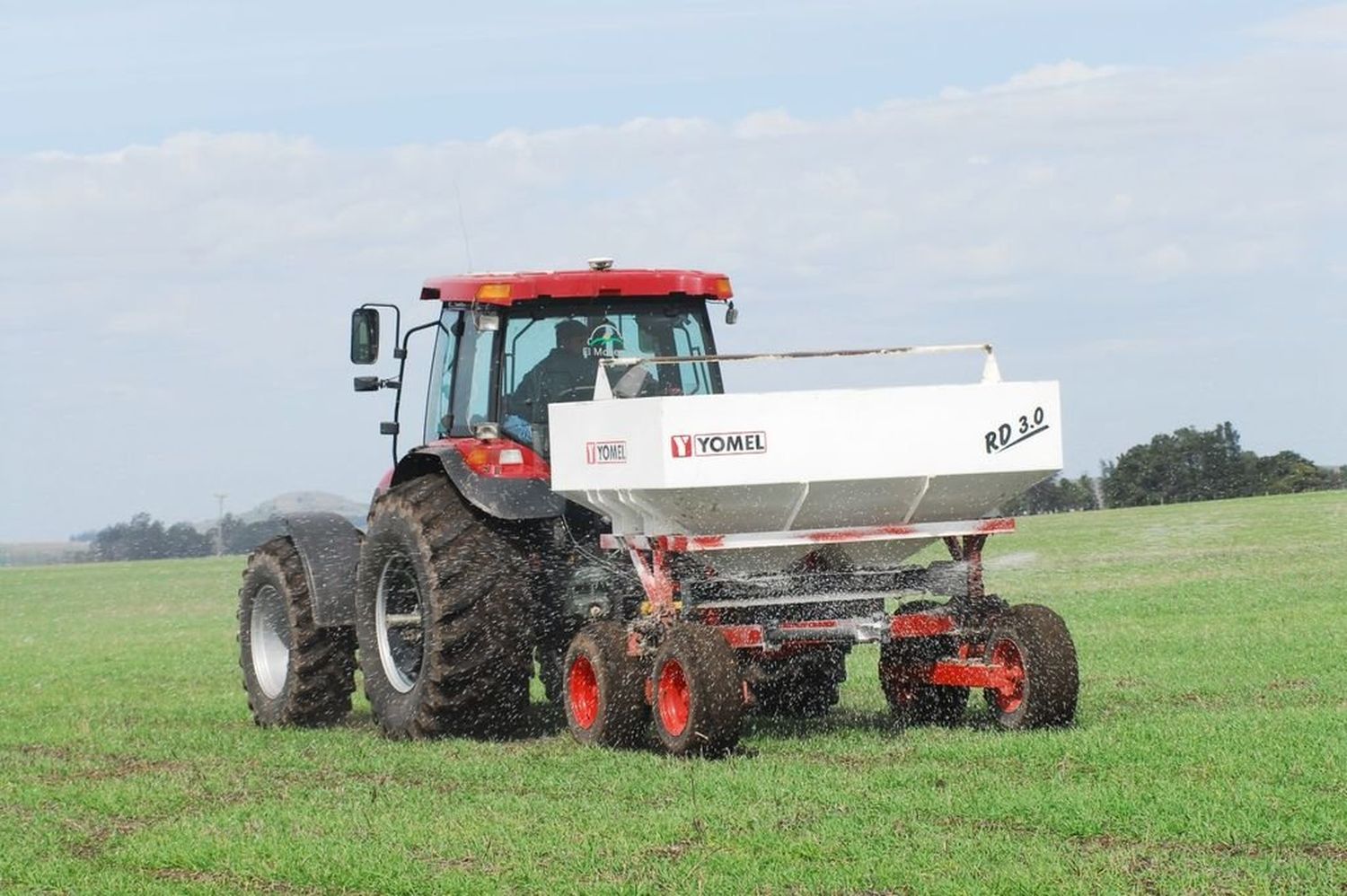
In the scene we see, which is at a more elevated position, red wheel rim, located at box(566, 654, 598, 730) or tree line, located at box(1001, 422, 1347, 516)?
tree line, located at box(1001, 422, 1347, 516)

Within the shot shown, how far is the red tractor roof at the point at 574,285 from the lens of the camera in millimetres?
11719

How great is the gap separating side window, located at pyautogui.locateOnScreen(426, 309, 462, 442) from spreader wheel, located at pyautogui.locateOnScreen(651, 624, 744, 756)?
116 inches

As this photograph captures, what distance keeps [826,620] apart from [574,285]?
2675 millimetres

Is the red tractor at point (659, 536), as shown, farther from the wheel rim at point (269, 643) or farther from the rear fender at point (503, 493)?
the wheel rim at point (269, 643)

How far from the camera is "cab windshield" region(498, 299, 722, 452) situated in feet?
38.5

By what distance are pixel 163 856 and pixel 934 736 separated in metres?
4.29

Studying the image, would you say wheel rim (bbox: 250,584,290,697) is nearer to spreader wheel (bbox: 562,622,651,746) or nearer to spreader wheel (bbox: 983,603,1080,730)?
spreader wheel (bbox: 562,622,651,746)

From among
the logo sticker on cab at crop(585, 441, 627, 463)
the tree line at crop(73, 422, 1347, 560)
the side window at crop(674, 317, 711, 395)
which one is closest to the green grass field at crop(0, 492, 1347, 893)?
the logo sticker on cab at crop(585, 441, 627, 463)

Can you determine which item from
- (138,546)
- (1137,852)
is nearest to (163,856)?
(1137,852)

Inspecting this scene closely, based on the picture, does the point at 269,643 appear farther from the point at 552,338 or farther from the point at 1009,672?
the point at 1009,672

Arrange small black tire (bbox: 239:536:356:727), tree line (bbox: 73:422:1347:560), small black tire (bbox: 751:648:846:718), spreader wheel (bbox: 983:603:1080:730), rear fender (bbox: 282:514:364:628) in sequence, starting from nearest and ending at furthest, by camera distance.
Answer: spreader wheel (bbox: 983:603:1080:730), small black tire (bbox: 751:648:846:718), rear fender (bbox: 282:514:364:628), small black tire (bbox: 239:536:356:727), tree line (bbox: 73:422:1347:560)

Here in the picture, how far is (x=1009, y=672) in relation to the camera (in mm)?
10688

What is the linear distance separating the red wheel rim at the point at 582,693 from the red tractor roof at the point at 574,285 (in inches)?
87.2

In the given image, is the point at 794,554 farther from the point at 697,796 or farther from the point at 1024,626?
the point at 697,796
